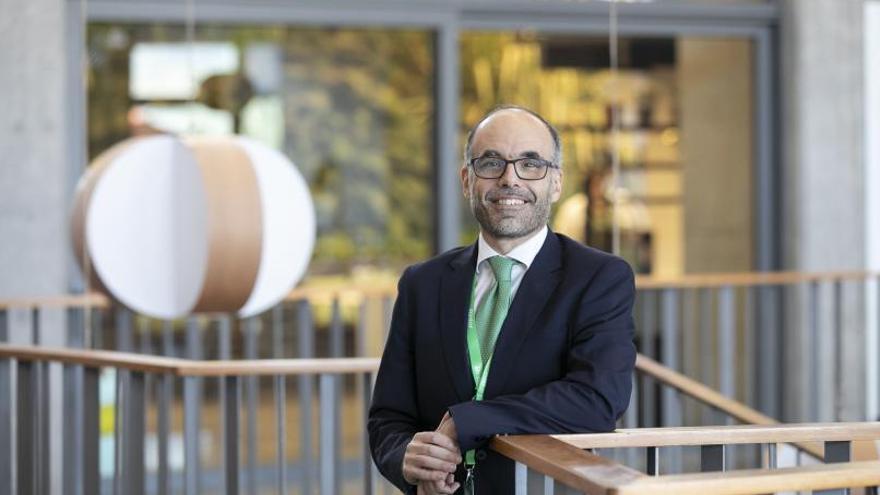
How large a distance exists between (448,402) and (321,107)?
478 cm

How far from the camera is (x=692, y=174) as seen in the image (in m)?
7.30

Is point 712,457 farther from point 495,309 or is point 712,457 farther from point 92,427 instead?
point 92,427

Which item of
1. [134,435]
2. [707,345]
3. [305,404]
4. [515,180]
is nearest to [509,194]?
[515,180]

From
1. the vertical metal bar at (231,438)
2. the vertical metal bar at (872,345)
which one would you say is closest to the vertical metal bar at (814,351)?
the vertical metal bar at (872,345)

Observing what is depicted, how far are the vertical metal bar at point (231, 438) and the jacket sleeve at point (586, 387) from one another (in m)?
1.76

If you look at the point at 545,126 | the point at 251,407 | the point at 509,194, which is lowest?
the point at 251,407

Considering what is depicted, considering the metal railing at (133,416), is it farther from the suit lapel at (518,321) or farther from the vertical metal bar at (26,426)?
the suit lapel at (518,321)

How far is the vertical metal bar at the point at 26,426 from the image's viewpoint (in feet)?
14.4

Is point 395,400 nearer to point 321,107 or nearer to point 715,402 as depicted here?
point 715,402

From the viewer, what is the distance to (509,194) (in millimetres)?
2369

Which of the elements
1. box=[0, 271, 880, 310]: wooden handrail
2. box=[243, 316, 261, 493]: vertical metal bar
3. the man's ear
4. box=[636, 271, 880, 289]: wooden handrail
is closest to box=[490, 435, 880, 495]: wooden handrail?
the man's ear

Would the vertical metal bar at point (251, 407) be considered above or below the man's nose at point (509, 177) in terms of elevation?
below

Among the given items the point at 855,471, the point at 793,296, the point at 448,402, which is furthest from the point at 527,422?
the point at 793,296

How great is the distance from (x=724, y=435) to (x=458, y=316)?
0.48m
